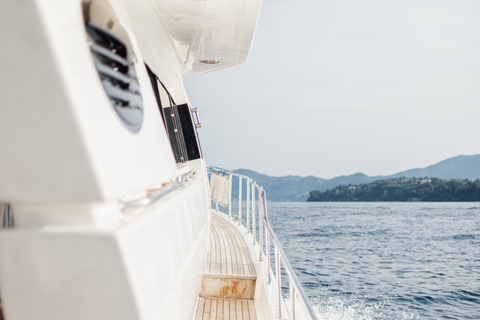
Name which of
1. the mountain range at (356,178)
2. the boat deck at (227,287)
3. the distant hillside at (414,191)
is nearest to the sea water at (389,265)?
Result: the boat deck at (227,287)

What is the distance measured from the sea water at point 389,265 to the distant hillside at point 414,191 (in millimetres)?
15973

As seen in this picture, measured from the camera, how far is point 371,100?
7575 cm

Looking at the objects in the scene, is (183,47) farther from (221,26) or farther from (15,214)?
(15,214)

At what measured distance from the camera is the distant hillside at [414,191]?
51875 mm

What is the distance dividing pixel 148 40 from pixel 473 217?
133 ft

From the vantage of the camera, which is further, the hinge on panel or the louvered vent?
the hinge on panel

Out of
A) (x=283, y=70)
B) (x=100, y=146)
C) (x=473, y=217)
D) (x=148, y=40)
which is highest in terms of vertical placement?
(x=283, y=70)

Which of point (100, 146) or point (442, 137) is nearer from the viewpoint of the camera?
point (100, 146)

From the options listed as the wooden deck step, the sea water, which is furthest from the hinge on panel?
the sea water

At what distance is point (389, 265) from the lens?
21.0 meters

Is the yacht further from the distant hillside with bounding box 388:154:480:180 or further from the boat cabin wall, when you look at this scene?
the distant hillside with bounding box 388:154:480:180

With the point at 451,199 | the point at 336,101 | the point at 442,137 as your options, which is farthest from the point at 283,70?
the point at 451,199

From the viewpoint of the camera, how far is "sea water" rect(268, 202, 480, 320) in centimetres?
1429

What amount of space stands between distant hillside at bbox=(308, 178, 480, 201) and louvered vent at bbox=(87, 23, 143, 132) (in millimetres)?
57122
